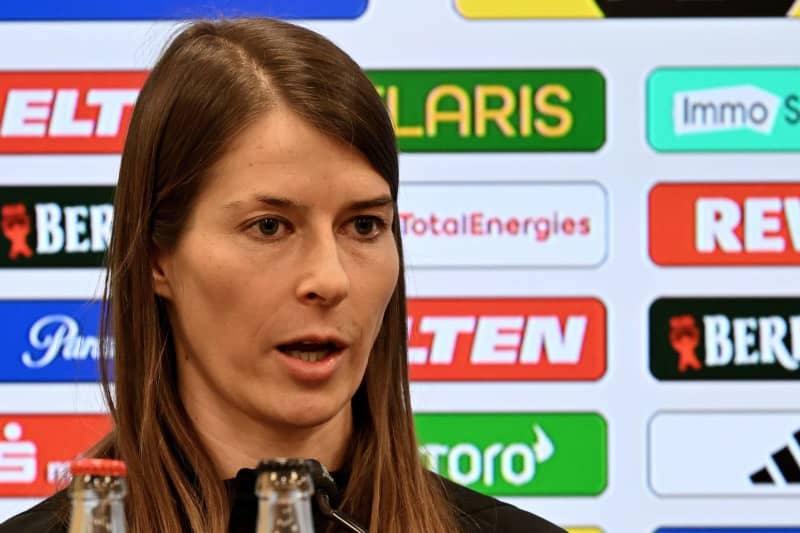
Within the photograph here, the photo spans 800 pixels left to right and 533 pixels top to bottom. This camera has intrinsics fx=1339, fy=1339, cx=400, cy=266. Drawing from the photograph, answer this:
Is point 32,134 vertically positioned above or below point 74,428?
above

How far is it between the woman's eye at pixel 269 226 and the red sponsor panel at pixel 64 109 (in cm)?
122

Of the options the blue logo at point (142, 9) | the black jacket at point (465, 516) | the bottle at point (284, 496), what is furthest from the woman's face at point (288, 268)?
the blue logo at point (142, 9)

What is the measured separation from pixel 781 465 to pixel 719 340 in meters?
0.22

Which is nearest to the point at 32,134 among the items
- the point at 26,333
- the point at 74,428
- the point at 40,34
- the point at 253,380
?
the point at 40,34

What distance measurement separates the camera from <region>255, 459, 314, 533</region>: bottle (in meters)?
0.68

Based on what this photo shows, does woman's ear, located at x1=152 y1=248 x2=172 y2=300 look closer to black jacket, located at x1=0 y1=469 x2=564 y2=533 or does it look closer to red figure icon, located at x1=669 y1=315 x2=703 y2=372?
black jacket, located at x1=0 y1=469 x2=564 y2=533

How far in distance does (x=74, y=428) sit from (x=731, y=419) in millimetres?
1046

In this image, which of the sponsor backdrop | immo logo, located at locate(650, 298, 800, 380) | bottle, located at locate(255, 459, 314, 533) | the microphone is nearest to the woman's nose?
the microphone

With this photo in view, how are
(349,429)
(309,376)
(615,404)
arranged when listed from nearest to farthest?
(309,376) → (349,429) → (615,404)

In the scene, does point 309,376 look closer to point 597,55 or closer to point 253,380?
point 253,380

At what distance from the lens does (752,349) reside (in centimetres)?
212

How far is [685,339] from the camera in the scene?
2.12 m

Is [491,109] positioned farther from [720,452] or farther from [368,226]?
[368,226]

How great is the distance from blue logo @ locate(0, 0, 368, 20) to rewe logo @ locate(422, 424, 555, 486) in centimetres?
72
